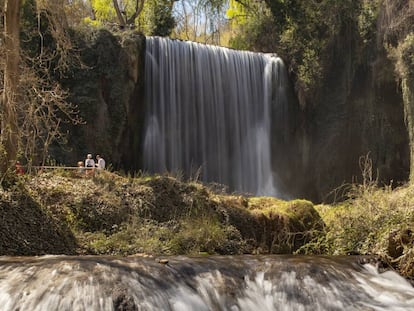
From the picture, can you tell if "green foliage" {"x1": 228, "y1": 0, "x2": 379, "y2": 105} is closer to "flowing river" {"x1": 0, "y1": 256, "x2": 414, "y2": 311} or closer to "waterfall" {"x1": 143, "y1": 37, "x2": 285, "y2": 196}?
"waterfall" {"x1": 143, "y1": 37, "x2": 285, "y2": 196}

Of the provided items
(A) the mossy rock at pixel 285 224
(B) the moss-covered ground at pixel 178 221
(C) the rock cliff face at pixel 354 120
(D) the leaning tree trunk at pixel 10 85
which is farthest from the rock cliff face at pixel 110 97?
(A) the mossy rock at pixel 285 224

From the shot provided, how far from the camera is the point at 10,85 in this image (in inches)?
439

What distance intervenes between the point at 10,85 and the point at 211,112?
45.2 ft

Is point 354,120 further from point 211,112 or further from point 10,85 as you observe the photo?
point 10,85

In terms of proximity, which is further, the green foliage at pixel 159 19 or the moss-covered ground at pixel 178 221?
the green foliage at pixel 159 19

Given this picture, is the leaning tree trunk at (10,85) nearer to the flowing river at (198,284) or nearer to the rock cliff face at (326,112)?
the flowing river at (198,284)

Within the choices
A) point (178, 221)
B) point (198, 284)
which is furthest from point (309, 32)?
point (198, 284)

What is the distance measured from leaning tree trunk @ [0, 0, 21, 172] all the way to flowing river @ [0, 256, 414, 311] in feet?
12.4

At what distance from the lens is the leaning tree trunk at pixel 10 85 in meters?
10.9

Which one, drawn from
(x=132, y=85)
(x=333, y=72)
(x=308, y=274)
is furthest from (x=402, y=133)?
(x=308, y=274)

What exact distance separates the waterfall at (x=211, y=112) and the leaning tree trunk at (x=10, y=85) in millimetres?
10945

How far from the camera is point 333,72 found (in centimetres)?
2688

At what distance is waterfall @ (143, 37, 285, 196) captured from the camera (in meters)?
23.0

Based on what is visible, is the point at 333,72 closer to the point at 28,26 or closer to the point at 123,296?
the point at 28,26
